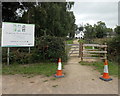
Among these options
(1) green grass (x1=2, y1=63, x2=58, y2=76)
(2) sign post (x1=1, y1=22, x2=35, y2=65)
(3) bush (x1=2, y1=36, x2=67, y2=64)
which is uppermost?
(2) sign post (x1=1, y1=22, x2=35, y2=65)

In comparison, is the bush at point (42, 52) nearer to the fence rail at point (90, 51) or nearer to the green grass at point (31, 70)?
the green grass at point (31, 70)

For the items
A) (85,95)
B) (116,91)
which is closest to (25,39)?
(85,95)

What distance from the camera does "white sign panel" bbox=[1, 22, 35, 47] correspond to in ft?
18.7

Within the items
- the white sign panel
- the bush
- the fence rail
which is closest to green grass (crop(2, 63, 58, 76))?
the bush

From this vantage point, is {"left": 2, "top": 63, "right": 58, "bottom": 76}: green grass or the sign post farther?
the sign post

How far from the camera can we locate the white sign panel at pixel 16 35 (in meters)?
5.71

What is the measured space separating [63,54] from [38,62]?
1.82 metres

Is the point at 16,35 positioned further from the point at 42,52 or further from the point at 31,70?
the point at 31,70

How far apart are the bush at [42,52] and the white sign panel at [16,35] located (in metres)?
0.62

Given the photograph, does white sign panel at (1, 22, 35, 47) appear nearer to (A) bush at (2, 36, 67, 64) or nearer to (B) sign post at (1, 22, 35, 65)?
(B) sign post at (1, 22, 35, 65)

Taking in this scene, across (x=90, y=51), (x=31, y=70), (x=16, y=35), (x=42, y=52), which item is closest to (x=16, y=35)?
(x=16, y=35)

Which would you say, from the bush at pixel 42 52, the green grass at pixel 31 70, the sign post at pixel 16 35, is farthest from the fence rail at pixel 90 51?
the sign post at pixel 16 35

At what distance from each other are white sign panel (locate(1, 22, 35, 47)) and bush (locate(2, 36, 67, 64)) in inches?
24.5

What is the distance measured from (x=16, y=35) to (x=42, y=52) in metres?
1.96
